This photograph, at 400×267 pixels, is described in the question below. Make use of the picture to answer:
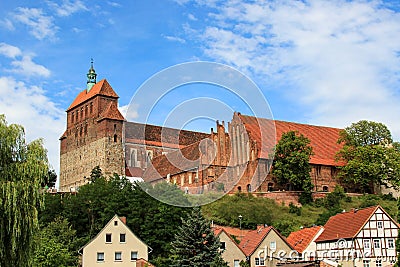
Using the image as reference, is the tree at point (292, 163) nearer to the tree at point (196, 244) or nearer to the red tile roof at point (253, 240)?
the red tile roof at point (253, 240)

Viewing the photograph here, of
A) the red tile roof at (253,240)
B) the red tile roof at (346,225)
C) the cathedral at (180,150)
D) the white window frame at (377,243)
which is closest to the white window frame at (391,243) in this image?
the white window frame at (377,243)

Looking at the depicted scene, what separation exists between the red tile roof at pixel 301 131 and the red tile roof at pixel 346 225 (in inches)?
846

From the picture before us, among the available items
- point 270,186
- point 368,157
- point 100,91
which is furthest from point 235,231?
point 100,91

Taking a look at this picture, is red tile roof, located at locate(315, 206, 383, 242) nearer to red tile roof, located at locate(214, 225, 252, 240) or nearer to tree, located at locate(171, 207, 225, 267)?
red tile roof, located at locate(214, 225, 252, 240)

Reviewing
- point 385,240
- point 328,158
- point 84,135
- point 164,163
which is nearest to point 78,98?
point 84,135

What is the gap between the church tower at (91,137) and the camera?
89.6 meters

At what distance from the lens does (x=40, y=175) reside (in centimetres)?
2580

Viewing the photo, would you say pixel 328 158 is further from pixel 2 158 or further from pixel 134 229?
pixel 2 158

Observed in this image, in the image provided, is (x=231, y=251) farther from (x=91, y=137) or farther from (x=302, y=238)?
(x=91, y=137)

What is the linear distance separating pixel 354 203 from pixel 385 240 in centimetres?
1985

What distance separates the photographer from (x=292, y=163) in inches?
2576

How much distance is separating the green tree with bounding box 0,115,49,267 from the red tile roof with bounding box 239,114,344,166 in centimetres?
4338

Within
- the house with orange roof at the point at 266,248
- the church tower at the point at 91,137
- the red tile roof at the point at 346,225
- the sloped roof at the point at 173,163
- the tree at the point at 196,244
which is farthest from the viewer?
the church tower at the point at 91,137

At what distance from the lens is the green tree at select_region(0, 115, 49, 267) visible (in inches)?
952
